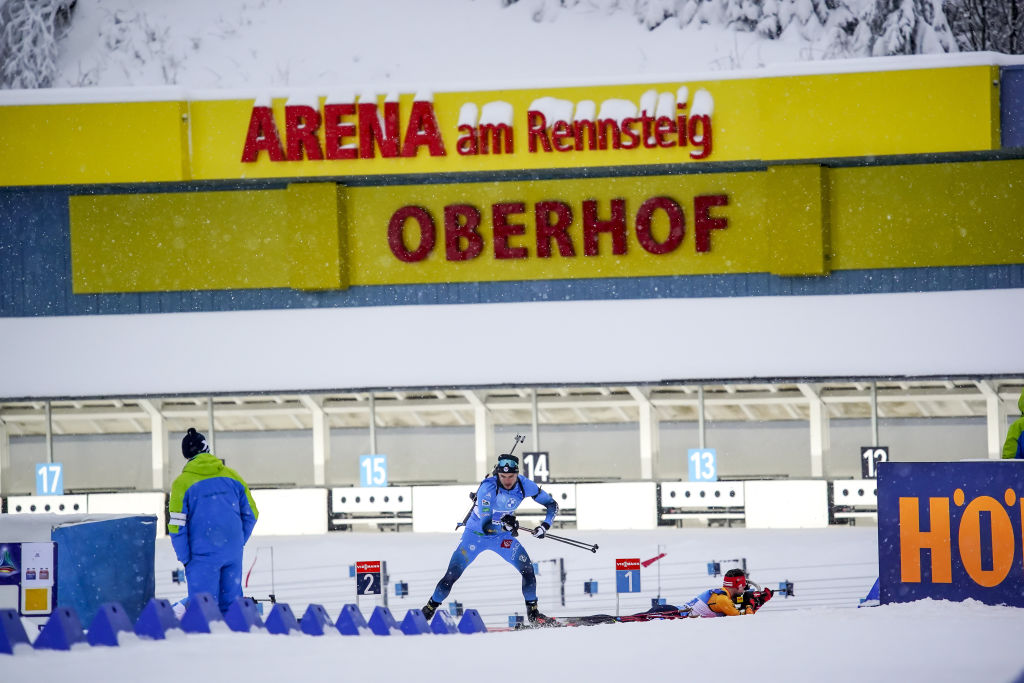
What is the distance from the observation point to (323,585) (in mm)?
16016

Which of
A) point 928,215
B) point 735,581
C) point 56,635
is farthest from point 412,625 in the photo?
point 928,215

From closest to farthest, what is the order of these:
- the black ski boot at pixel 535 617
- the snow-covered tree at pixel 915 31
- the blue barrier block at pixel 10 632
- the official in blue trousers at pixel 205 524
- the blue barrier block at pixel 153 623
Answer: the blue barrier block at pixel 10 632, the blue barrier block at pixel 153 623, the official in blue trousers at pixel 205 524, the black ski boot at pixel 535 617, the snow-covered tree at pixel 915 31

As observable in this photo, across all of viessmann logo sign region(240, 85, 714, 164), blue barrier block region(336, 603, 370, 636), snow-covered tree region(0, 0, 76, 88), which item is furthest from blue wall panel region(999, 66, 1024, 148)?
snow-covered tree region(0, 0, 76, 88)

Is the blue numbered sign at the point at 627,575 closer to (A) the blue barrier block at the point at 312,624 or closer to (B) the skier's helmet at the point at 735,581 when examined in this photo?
(B) the skier's helmet at the point at 735,581

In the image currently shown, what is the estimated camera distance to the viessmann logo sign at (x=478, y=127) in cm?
2066

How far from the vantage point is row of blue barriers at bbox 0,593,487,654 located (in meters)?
6.99

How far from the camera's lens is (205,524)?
400 inches

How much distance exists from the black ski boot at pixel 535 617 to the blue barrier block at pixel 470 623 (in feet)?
4.31

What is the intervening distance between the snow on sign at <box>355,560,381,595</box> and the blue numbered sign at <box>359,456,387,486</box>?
653cm

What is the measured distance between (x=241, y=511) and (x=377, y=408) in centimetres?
1254

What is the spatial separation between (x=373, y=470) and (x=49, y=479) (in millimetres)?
5436

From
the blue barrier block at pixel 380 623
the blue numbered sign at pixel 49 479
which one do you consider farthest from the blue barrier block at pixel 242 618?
the blue numbered sign at pixel 49 479

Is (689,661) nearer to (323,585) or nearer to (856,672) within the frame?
(856,672)

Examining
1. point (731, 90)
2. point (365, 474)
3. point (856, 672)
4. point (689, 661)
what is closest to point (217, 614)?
point (689, 661)
